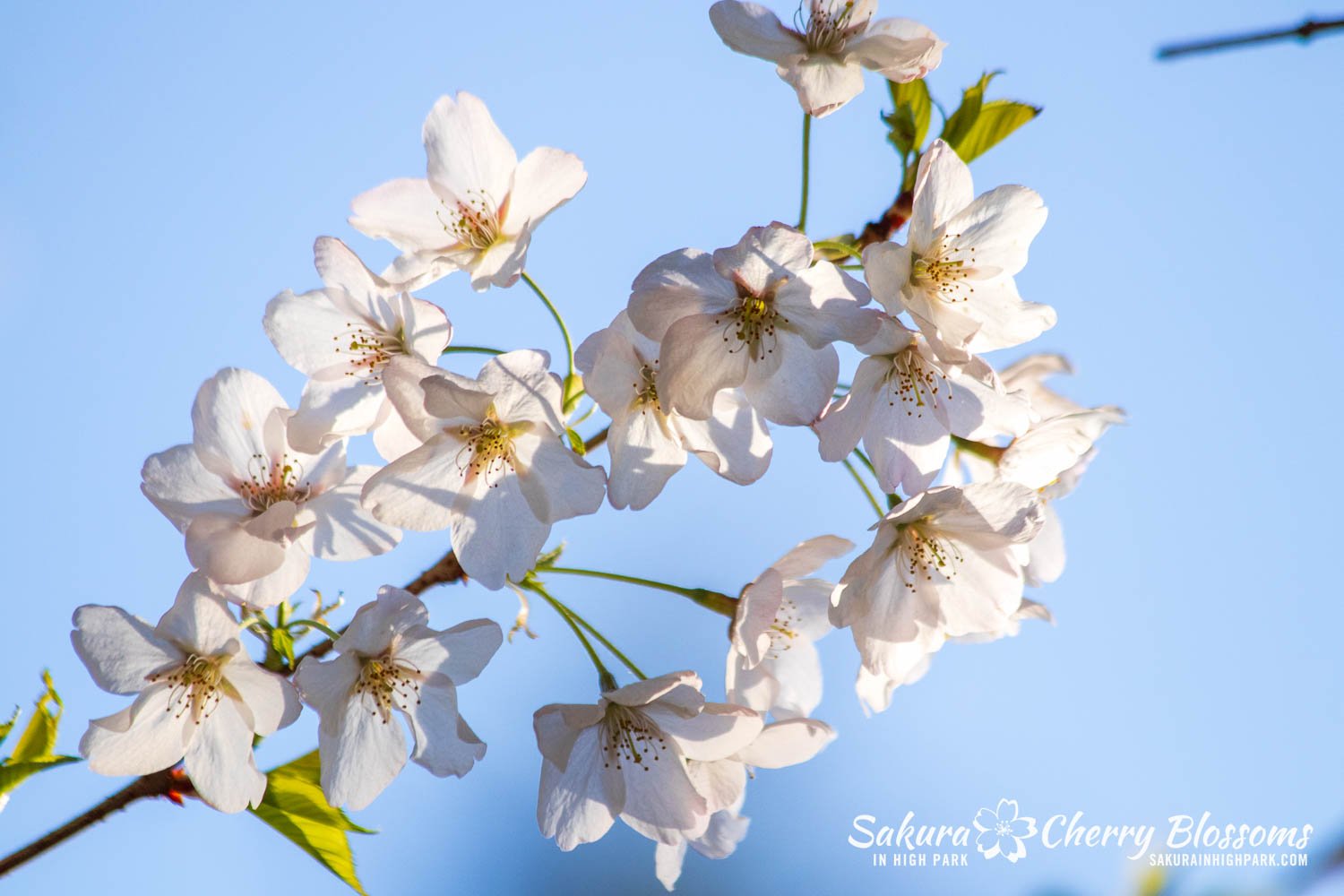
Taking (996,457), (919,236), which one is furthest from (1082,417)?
(919,236)

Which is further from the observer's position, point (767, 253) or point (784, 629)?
point (784, 629)

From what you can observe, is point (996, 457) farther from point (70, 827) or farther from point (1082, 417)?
point (70, 827)

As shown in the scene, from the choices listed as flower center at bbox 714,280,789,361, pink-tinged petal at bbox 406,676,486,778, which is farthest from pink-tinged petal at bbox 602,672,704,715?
flower center at bbox 714,280,789,361

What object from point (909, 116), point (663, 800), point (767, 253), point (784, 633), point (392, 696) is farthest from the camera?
point (784, 633)

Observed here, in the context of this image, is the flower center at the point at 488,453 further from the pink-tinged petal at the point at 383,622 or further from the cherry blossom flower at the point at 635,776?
the cherry blossom flower at the point at 635,776

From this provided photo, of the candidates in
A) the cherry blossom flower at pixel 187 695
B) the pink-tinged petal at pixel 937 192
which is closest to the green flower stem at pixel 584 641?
the cherry blossom flower at pixel 187 695

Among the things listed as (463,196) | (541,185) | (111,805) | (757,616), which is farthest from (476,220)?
(111,805)

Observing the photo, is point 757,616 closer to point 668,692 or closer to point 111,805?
point 668,692
